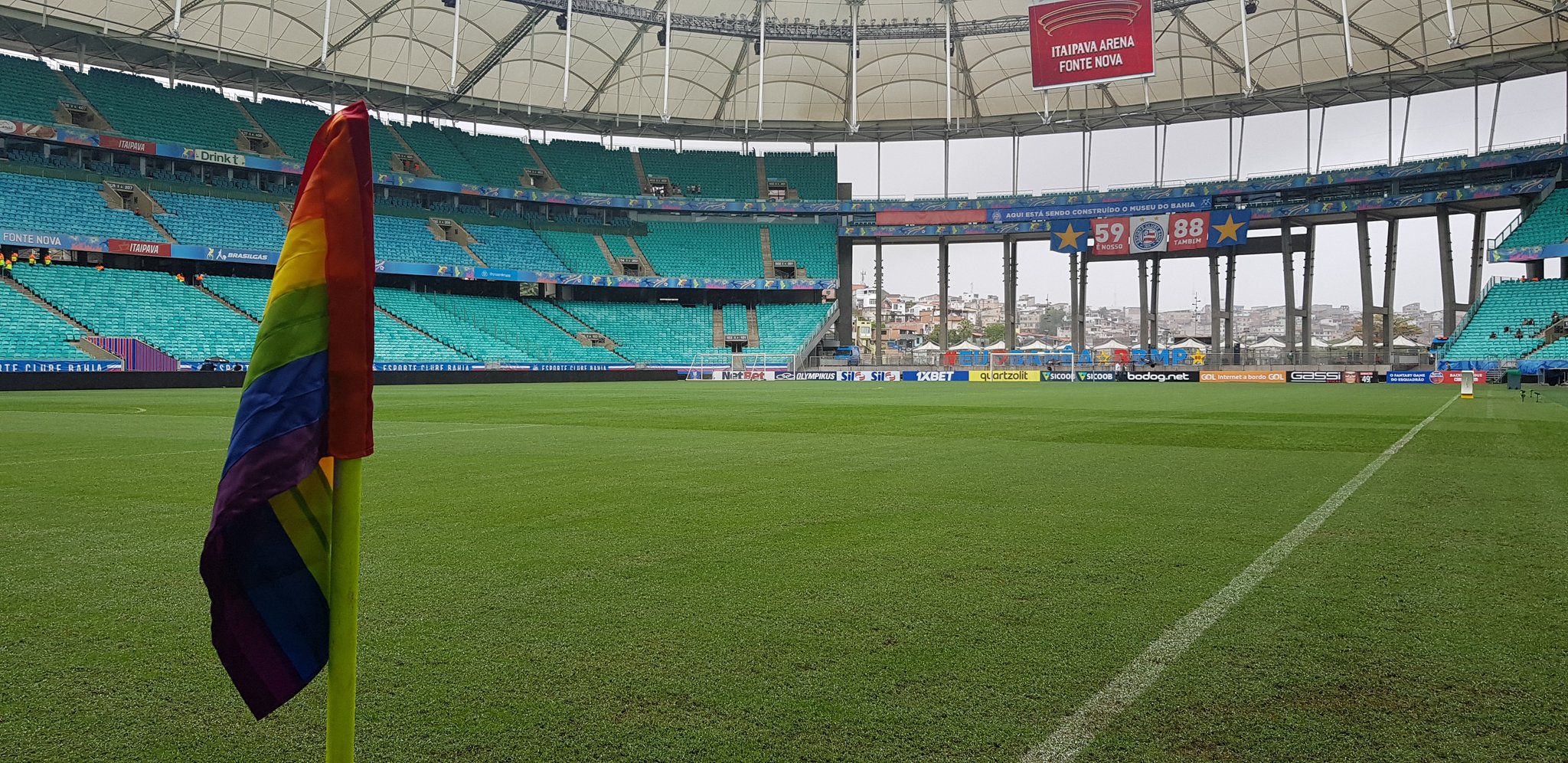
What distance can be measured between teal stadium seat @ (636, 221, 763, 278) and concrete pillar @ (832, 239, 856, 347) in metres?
5.10

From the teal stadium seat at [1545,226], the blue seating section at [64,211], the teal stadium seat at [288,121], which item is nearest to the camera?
the blue seating section at [64,211]

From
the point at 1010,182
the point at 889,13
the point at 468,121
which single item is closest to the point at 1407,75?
the point at 1010,182

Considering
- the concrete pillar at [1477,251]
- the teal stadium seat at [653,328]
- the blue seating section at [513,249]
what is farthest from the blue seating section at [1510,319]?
the blue seating section at [513,249]

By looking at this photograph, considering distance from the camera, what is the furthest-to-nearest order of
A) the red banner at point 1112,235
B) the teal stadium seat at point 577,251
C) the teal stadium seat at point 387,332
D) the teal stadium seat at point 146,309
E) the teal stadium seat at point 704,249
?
the teal stadium seat at point 704,249, the teal stadium seat at point 577,251, the red banner at point 1112,235, the teal stadium seat at point 387,332, the teal stadium seat at point 146,309

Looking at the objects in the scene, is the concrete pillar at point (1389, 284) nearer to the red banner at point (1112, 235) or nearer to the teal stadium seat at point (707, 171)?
the red banner at point (1112, 235)

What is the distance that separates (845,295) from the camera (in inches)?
2317

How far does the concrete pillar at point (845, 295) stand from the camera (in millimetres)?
58469

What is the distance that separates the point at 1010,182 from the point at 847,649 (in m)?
57.8

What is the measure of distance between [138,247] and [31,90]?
9.13m

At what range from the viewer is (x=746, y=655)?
3.05 meters

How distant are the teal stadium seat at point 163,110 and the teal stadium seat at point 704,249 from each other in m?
22.4

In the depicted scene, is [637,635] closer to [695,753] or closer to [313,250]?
[695,753]

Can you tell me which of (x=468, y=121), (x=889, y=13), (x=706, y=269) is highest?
(x=889, y=13)

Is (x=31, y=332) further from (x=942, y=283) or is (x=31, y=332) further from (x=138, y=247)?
(x=942, y=283)
